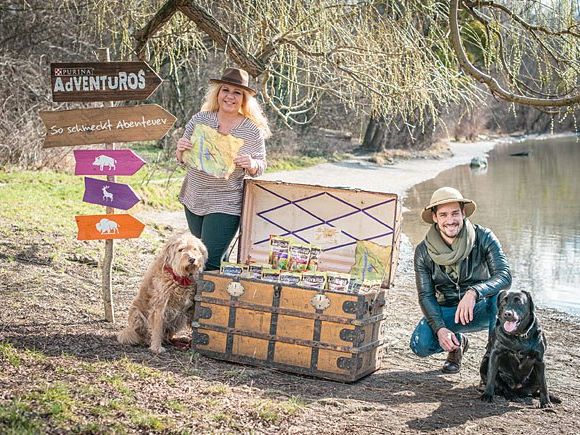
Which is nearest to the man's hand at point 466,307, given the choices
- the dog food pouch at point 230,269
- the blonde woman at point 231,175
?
the dog food pouch at point 230,269

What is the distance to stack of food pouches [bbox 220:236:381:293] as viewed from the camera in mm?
5957

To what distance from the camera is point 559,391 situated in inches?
241

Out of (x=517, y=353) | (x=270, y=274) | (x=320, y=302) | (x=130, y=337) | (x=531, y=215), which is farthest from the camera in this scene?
(x=531, y=215)

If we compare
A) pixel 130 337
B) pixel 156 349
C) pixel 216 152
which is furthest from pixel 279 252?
pixel 130 337

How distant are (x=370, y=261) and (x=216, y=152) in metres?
1.51

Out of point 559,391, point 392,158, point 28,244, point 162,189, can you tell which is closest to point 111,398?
point 559,391

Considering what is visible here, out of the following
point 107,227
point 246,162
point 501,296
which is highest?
point 246,162

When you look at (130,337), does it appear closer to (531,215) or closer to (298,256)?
(298,256)

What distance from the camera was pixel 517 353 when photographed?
5559 millimetres

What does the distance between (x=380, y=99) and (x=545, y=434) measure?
492 centimetres

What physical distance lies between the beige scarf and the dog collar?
5.98 feet

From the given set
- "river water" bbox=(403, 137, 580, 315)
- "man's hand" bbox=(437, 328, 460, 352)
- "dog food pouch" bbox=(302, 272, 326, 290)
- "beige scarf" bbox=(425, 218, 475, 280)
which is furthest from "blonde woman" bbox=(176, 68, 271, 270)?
"river water" bbox=(403, 137, 580, 315)

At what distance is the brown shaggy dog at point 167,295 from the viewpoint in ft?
20.4

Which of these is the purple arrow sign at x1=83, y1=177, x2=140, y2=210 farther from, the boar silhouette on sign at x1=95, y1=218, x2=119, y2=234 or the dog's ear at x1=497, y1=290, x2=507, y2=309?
the dog's ear at x1=497, y1=290, x2=507, y2=309
